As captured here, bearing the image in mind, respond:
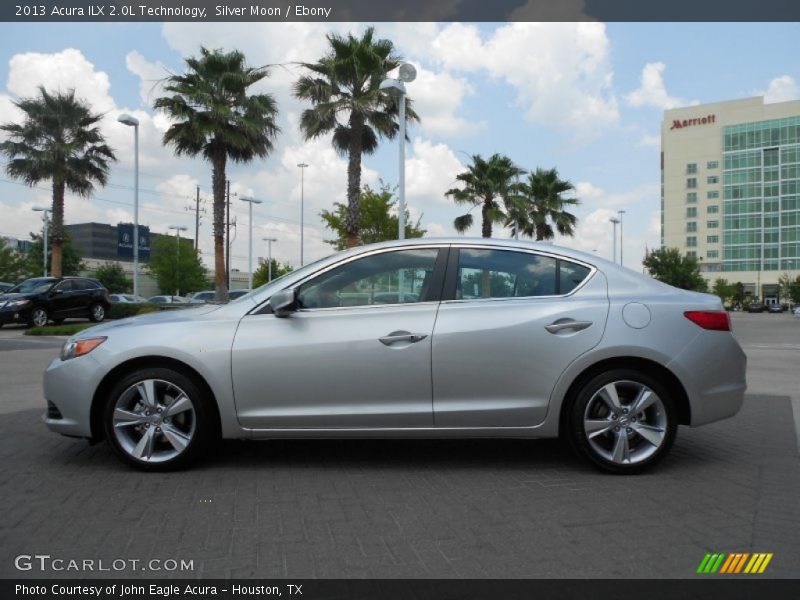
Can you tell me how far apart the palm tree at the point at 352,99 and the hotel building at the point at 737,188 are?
309 feet

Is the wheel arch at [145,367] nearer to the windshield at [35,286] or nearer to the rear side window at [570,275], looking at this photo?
the rear side window at [570,275]

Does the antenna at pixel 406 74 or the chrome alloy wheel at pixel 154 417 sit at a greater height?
the antenna at pixel 406 74

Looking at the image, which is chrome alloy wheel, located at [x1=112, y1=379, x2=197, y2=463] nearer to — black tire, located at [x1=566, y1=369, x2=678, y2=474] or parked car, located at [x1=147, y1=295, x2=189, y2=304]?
black tire, located at [x1=566, y1=369, x2=678, y2=474]

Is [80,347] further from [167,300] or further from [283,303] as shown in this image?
[167,300]

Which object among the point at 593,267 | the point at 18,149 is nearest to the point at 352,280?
the point at 593,267

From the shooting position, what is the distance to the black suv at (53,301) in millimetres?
20641

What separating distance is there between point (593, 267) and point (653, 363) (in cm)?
75

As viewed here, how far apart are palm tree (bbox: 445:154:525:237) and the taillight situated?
30250 millimetres

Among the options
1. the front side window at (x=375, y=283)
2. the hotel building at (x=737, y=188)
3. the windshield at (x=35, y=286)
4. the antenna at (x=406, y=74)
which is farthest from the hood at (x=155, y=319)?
the hotel building at (x=737, y=188)

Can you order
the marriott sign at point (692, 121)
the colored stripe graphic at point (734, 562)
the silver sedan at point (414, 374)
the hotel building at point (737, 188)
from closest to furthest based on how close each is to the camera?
1. the colored stripe graphic at point (734, 562)
2. the silver sedan at point (414, 374)
3. the hotel building at point (737, 188)
4. the marriott sign at point (692, 121)

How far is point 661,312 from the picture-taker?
4484 mm

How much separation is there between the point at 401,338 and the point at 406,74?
1461 centimetres
